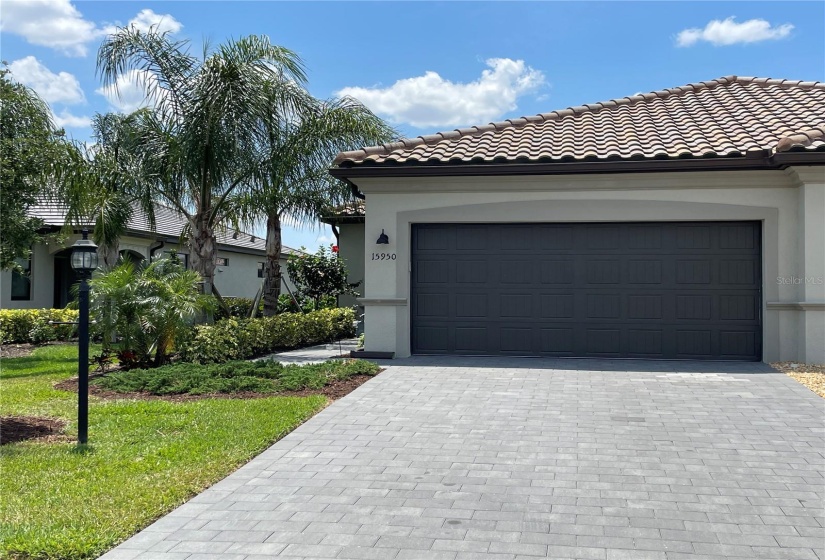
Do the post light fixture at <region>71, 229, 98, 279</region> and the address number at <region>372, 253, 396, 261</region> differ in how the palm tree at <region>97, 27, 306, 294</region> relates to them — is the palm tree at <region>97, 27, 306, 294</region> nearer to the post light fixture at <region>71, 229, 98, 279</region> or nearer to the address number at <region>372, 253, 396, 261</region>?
the address number at <region>372, 253, 396, 261</region>

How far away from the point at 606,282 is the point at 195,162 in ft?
26.7

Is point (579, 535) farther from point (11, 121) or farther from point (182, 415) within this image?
point (11, 121)

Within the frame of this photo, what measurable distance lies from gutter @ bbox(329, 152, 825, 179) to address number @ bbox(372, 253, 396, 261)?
4.76ft

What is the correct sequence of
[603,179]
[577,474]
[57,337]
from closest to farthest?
1. [577,474]
2. [603,179]
3. [57,337]

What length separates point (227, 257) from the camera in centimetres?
2906

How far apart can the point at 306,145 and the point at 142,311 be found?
523 cm

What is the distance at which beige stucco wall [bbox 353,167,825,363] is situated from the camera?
11.7 m

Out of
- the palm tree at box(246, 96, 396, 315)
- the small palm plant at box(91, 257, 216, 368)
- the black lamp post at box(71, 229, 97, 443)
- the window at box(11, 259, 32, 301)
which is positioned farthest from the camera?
the window at box(11, 259, 32, 301)

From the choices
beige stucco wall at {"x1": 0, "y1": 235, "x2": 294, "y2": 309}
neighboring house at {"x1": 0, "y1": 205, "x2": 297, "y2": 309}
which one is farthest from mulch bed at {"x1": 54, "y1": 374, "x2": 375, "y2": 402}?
beige stucco wall at {"x1": 0, "y1": 235, "x2": 294, "y2": 309}

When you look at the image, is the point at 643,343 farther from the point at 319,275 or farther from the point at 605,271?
the point at 319,275

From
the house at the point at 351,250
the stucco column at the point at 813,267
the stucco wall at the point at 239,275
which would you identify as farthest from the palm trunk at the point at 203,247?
the stucco wall at the point at 239,275

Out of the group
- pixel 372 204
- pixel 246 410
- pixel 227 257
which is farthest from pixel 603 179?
pixel 227 257

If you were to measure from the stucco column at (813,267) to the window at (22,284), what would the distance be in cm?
1941

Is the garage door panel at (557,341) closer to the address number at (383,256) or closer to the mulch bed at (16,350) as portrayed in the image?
the address number at (383,256)
